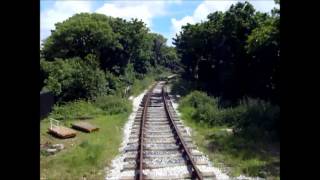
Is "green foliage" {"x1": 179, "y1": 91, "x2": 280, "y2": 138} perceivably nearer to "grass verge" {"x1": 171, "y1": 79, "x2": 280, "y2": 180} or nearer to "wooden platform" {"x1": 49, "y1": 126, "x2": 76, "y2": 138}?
"grass verge" {"x1": 171, "y1": 79, "x2": 280, "y2": 180}

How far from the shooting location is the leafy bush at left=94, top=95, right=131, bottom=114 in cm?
2656

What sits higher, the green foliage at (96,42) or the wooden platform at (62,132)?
the green foliage at (96,42)

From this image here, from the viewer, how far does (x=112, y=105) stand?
94.2ft

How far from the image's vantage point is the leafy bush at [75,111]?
24750 mm

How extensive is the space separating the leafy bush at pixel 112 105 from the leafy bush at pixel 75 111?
24.0 inches

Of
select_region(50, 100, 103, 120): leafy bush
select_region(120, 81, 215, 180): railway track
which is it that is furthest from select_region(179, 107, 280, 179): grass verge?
select_region(50, 100, 103, 120): leafy bush

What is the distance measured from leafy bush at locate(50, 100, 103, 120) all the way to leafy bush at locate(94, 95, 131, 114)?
61 centimetres

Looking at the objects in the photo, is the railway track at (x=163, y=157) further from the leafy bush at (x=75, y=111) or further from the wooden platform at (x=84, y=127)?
the leafy bush at (x=75, y=111)

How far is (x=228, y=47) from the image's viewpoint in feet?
110

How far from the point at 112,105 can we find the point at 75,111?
2982 mm

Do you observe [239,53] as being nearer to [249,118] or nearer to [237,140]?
[249,118]

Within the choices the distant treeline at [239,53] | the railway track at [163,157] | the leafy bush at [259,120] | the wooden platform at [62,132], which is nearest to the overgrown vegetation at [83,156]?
the wooden platform at [62,132]

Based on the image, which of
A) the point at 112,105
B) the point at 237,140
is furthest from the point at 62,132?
the point at 112,105
